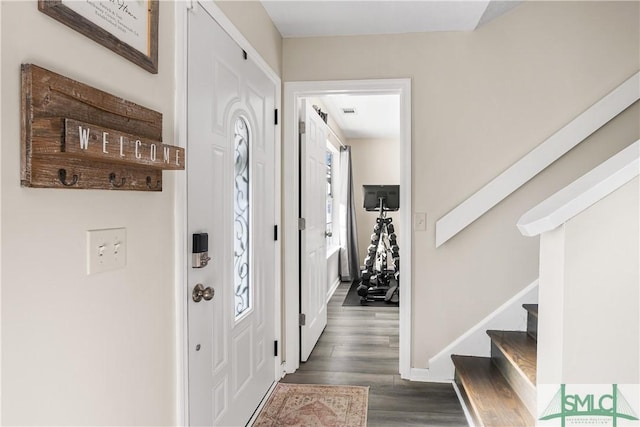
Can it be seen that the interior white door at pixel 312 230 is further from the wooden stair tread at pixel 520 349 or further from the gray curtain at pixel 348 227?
the gray curtain at pixel 348 227

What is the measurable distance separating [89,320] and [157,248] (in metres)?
0.34

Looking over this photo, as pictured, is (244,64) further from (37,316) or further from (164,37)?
(37,316)

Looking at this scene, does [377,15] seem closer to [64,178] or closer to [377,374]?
[64,178]

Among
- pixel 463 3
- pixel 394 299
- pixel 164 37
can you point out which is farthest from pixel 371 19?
pixel 394 299

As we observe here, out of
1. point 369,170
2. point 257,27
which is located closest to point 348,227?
point 369,170

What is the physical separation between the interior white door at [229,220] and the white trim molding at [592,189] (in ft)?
4.02

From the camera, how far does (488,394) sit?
2.28 meters

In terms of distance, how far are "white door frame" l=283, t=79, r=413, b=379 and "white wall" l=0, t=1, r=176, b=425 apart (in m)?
1.50

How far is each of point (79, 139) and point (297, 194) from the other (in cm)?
216

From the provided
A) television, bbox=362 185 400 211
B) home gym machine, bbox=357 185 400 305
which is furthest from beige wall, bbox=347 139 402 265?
television, bbox=362 185 400 211

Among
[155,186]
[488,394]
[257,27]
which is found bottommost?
[488,394]

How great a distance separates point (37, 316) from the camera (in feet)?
3.04

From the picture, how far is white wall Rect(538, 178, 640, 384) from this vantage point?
56.4 inches

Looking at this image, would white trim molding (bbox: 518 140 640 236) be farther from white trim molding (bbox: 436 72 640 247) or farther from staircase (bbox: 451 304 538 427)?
white trim molding (bbox: 436 72 640 247)
